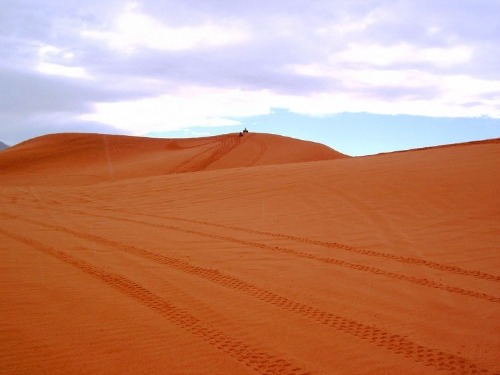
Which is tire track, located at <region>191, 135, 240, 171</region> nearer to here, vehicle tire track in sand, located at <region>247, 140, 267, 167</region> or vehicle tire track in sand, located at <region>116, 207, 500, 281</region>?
vehicle tire track in sand, located at <region>247, 140, 267, 167</region>

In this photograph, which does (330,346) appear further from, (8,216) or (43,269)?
(8,216)

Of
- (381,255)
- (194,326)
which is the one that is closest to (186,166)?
(381,255)

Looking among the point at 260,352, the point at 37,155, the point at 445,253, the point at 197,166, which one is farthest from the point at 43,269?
the point at 37,155

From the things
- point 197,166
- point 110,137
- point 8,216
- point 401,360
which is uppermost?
point 110,137

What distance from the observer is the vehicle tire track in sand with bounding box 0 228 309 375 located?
352 centimetres

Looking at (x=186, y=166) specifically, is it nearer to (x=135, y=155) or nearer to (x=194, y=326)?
(x=135, y=155)

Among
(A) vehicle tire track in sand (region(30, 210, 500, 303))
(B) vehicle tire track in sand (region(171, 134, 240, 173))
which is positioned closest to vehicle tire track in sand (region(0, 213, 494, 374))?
(A) vehicle tire track in sand (region(30, 210, 500, 303))

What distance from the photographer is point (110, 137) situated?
134 feet

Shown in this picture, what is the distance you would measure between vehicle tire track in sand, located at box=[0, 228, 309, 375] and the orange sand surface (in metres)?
0.02

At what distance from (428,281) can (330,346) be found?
2.44 meters

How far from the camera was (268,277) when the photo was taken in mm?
5938

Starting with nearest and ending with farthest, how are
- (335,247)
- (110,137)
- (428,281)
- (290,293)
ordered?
(290,293) < (428,281) < (335,247) < (110,137)

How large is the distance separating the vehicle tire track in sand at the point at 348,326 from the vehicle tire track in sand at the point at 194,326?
865 millimetres

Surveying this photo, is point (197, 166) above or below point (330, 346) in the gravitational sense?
above
